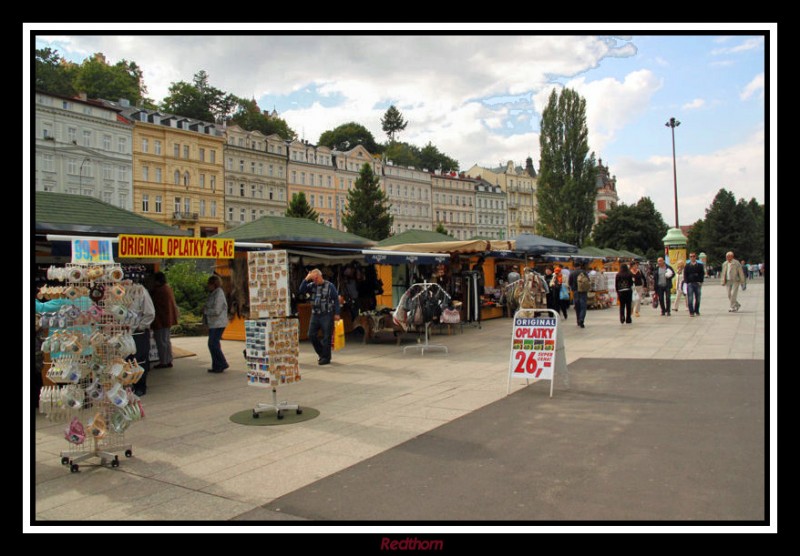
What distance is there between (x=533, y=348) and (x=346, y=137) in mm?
94401

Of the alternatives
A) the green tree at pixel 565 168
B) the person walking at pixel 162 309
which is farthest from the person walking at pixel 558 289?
the green tree at pixel 565 168

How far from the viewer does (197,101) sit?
82.0 m

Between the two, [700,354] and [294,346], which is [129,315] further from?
[700,354]

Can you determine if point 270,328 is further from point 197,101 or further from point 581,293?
point 197,101

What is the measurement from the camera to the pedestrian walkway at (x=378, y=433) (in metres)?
→ 4.39

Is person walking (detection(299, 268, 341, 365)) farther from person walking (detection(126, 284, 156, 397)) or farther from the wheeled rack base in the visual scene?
the wheeled rack base

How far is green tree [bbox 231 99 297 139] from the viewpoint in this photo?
8500 centimetres

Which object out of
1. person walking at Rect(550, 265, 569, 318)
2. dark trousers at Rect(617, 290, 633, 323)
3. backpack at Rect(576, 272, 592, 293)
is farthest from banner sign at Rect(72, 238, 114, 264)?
dark trousers at Rect(617, 290, 633, 323)

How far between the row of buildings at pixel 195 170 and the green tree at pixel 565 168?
32.5 m

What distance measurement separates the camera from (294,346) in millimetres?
7352

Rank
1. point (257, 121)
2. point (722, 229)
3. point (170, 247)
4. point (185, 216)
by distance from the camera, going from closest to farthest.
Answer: point (170, 247) < point (185, 216) < point (722, 229) < point (257, 121)

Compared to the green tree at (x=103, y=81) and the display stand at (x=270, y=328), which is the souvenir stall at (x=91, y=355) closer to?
the display stand at (x=270, y=328)

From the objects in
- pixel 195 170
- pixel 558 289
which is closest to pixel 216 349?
pixel 558 289
